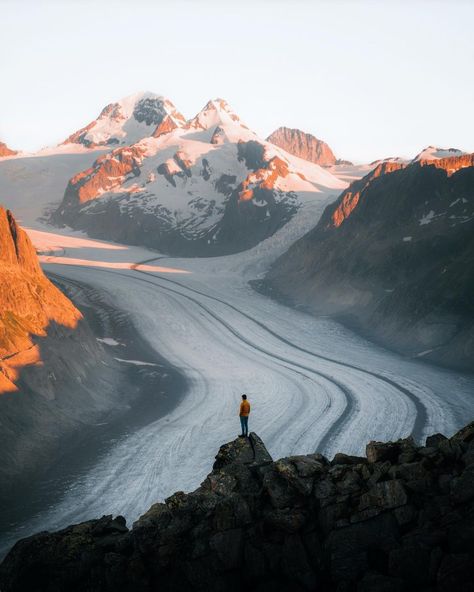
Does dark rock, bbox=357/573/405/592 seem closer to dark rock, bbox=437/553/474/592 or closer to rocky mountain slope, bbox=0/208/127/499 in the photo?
dark rock, bbox=437/553/474/592

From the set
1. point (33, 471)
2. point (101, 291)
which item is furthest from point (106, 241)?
point (33, 471)

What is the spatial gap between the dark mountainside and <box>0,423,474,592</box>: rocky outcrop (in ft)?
110

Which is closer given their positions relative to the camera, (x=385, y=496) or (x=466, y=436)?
(x=385, y=496)

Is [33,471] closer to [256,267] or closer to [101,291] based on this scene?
[101,291]

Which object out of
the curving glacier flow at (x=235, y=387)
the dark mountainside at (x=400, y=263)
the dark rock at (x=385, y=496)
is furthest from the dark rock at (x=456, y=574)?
the dark mountainside at (x=400, y=263)

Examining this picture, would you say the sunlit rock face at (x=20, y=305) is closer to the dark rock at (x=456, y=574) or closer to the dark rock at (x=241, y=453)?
the dark rock at (x=241, y=453)

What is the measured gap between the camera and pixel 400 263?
64.4 meters

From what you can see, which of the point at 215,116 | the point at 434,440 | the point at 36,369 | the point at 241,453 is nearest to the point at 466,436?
the point at 434,440

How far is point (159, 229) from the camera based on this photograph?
383ft

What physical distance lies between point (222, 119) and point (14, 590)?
159432 mm

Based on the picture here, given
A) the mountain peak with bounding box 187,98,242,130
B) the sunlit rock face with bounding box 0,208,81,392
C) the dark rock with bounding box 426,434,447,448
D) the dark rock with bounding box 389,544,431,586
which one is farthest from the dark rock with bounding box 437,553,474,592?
the mountain peak with bounding box 187,98,242,130

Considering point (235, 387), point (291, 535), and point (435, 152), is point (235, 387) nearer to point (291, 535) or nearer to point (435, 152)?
point (291, 535)

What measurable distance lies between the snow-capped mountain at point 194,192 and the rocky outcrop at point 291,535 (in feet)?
293

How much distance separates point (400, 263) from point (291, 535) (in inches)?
2128
